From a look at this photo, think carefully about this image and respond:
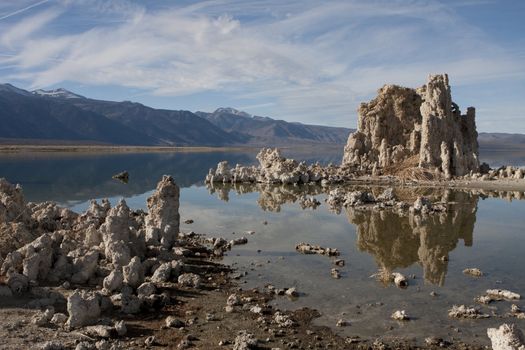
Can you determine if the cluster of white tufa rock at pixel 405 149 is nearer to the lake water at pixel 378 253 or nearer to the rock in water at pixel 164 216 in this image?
the lake water at pixel 378 253

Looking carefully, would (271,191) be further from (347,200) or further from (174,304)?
(174,304)

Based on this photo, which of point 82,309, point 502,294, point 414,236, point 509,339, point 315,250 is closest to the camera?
point 509,339

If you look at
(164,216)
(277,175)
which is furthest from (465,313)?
(277,175)

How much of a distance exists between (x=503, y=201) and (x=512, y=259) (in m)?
21.5

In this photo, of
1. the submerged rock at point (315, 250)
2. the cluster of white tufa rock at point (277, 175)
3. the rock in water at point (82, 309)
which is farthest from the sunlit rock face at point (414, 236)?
the cluster of white tufa rock at point (277, 175)

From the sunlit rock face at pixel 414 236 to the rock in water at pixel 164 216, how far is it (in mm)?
8497

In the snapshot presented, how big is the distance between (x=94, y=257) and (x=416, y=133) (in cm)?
5201

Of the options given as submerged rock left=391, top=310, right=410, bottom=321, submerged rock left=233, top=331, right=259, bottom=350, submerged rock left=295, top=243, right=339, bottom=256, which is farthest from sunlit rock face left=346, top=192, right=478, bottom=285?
submerged rock left=233, top=331, right=259, bottom=350

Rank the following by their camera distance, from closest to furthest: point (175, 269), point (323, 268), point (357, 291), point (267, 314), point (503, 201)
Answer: point (267, 314), point (357, 291), point (175, 269), point (323, 268), point (503, 201)

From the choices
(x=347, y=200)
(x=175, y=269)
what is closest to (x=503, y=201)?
(x=347, y=200)

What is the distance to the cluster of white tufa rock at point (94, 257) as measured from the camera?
15164 millimetres

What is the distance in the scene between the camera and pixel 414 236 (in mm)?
26391

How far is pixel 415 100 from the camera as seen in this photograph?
67812 millimetres

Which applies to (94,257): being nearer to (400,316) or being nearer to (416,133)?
(400,316)
